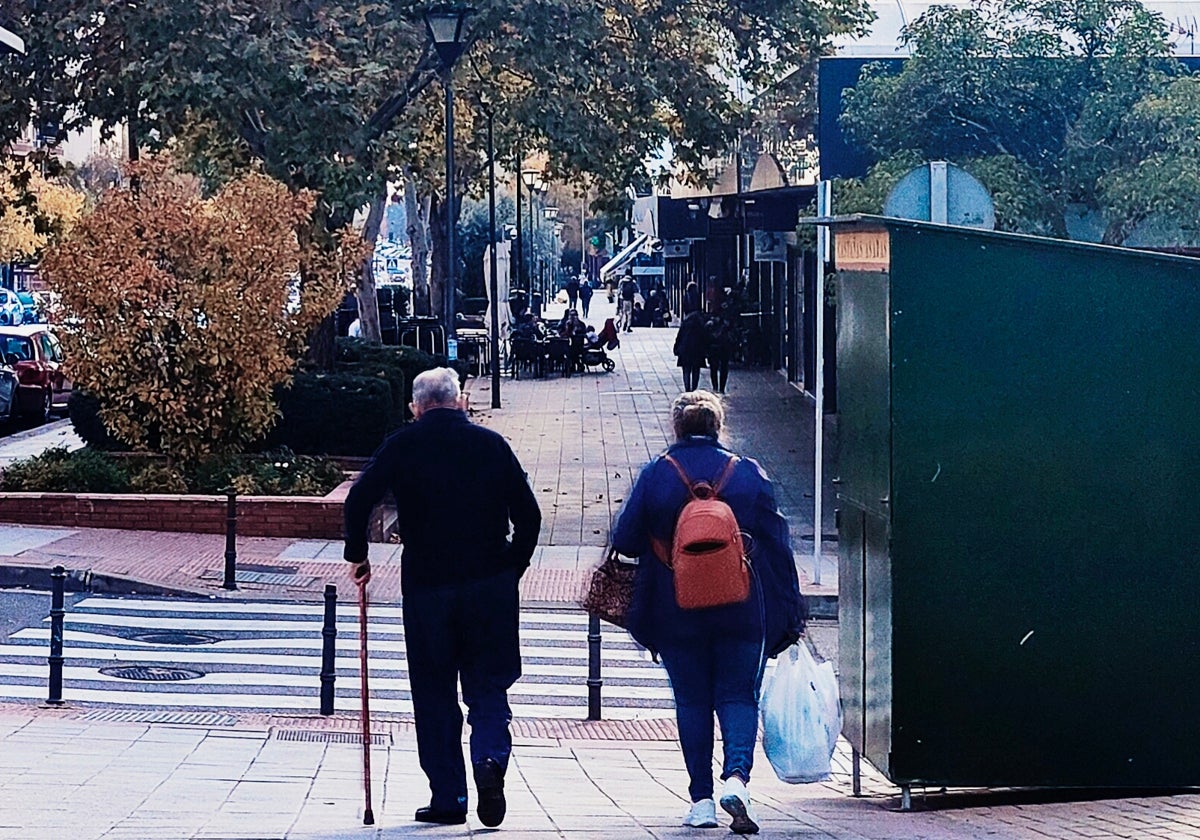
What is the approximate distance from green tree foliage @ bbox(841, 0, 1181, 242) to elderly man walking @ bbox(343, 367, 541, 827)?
43.0ft

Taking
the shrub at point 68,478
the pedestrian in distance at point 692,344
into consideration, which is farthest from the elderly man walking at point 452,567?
the pedestrian in distance at point 692,344

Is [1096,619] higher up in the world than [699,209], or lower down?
lower down

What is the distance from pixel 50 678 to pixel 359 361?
19.7 metres

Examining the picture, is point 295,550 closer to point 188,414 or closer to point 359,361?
point 188,414

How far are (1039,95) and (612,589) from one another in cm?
1421

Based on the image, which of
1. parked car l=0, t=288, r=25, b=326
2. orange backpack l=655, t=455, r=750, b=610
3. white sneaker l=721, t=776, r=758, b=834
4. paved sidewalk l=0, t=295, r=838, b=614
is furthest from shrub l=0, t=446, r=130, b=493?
parked car l=0, t=288, r=25, b=326

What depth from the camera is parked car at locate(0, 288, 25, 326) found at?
68.6 m

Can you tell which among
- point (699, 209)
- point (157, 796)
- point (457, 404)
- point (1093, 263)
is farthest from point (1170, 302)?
point (699, 209)

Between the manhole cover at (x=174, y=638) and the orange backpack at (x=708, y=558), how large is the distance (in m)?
6.80

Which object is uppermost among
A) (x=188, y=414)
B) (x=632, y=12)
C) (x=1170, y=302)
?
(x=632, y=12)

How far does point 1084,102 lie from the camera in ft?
66.4

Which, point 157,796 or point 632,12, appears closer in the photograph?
point 157,796

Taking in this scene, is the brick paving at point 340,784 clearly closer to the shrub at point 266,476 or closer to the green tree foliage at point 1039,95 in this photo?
the shrub at point 266,476

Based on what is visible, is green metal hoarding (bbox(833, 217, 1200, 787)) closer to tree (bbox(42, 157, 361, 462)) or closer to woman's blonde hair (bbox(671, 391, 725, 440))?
woman's blonde hair (bbox(671, 391, 725, 440))
